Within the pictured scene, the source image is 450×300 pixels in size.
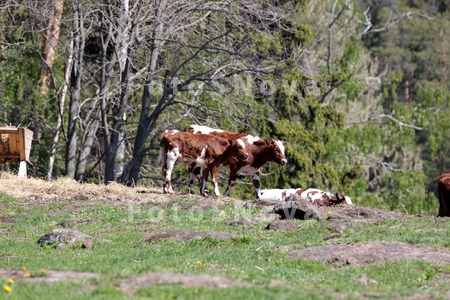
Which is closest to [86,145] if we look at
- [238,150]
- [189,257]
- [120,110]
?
[120,110]

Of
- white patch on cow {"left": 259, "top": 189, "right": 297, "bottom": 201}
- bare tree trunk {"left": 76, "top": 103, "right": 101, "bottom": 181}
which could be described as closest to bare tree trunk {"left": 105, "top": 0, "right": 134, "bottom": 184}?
bare tree trunk {"left": 76, "top": 103, "right": 101, "bottom": 181}

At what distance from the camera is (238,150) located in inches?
1006

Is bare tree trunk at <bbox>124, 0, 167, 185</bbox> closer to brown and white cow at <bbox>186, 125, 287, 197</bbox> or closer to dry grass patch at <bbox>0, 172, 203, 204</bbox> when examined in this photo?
dry grass patch at <bbox>0, 172, 203, 204</bbox>

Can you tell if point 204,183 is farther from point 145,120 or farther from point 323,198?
point 145,120

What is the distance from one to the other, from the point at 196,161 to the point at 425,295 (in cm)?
1380

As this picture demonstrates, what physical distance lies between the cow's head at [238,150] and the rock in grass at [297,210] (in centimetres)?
471

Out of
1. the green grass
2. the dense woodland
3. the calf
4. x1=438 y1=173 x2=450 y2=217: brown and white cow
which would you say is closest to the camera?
the green grass

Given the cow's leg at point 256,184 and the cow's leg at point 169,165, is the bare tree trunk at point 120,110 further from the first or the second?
the cow's leg at point 256,184

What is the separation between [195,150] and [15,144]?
20.7 feet

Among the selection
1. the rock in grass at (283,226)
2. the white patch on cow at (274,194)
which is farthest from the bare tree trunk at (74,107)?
the rock in grass at (283,226)

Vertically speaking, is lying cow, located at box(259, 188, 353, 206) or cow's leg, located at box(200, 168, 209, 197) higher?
cow's leg, located at box(200, 168, 209, 197)

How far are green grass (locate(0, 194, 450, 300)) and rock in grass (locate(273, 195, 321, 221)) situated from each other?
753 millimetres

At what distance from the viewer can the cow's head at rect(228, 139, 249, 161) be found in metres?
25.3

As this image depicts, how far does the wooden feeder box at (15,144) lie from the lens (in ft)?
91.4
